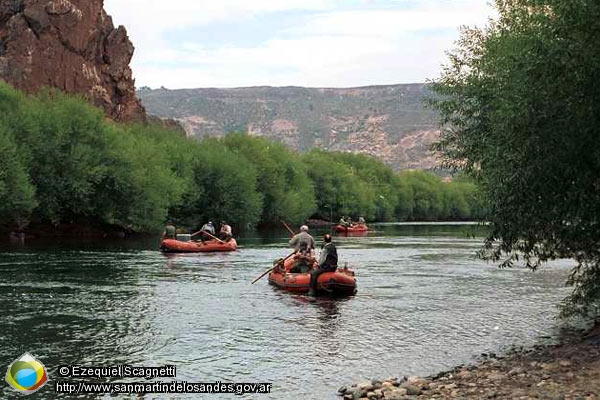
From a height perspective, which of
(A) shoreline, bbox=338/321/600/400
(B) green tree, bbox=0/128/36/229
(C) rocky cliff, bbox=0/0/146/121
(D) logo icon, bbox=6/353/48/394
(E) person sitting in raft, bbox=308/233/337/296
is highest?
(C) rocky cliff, bbox=0/0/146/121

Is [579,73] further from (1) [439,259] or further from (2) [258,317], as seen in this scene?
(1) [439,259]

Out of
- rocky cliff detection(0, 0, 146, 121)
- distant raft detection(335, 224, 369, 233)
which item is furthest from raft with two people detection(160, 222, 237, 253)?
rocky cliff detection(0, 0, 146, 121)

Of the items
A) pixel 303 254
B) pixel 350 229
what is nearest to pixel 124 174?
pixel 350 229

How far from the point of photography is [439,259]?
43844mm

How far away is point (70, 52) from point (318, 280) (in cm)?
8732

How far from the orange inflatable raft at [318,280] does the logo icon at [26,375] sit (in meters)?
12.5

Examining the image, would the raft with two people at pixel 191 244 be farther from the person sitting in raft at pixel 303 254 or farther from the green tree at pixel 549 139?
the green tree at pixel 549 139

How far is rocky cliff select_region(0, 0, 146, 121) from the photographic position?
9538 cm

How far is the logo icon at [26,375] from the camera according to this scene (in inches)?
Answer: 504

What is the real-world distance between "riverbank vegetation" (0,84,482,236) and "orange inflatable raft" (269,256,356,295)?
76.2 ft

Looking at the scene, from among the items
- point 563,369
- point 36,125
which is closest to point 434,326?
point 563,369

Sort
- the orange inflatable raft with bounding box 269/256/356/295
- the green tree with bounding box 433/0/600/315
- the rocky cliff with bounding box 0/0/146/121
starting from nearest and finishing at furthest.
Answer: the green tree with bounding box 433/0/600/315 < the orange inflatable raft with bounding box 269/256/356/295 < the rocky cliff with bounding box 0/0/146/121

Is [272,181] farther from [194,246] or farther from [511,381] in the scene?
[511,381]

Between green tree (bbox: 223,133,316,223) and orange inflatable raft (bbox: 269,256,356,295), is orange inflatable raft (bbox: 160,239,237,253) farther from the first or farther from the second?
green tree (bbox: 223,133,316,223)
